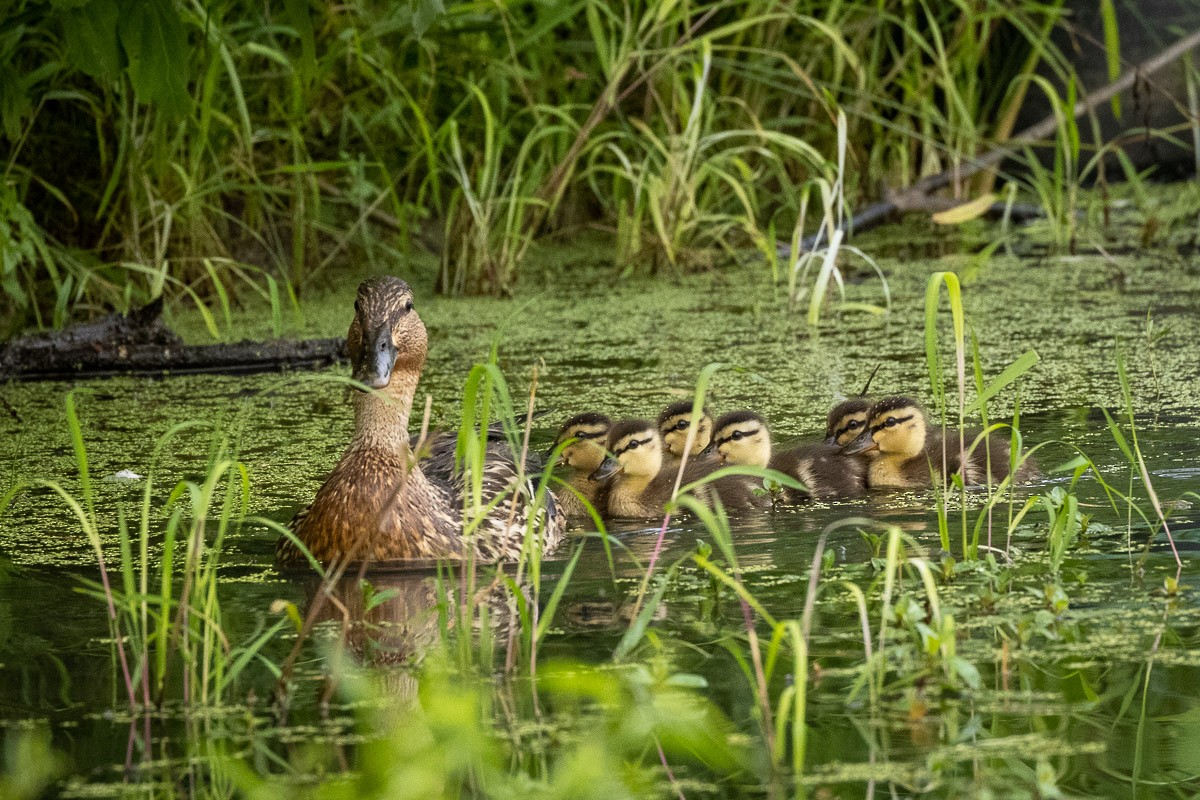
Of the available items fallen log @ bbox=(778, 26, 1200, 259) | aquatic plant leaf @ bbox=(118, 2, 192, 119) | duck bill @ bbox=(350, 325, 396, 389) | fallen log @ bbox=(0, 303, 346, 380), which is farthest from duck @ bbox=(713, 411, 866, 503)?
fallen log @ bbox=(778, 26, 1200, 259)

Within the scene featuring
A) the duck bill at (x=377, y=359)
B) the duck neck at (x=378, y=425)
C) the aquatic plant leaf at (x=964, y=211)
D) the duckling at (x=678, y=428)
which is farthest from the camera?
the aquatic plant leaf at (x=964, y=211)

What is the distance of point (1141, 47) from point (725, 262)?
8.69 ft

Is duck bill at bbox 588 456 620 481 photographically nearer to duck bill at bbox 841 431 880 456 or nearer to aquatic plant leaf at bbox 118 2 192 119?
duck bill at bbox 841 431 880 456

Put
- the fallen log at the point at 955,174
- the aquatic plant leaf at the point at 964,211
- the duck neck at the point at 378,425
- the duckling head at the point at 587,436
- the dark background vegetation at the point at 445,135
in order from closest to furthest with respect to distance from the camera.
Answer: the duck neck at the point at 378,425 < the duckling head at the point at 587,436 < the dark background vegetation at the point at 445,135 < the aquatic plant leaf at the point at 964,211 < the fallen log at the point at 955,174

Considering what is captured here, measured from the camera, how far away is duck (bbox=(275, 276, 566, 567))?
3.38 m

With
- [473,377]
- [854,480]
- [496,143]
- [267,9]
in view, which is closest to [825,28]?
[496,143]

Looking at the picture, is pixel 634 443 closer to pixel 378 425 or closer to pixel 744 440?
pixel 744 440

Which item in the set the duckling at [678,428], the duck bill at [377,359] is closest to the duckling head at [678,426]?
the duckling at [678,428]

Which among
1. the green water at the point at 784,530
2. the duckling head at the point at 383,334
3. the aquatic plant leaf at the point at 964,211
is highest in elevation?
the aquatic plant leaf at the point at 964,211

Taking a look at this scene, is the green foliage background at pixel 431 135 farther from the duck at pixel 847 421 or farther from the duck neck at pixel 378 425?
the duck neck at pixel 378 425

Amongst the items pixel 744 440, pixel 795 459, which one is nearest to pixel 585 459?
pixel 744 440

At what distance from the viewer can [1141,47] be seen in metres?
8.53

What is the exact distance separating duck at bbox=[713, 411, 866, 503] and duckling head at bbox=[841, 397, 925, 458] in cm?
4

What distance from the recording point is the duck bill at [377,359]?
11.0ft
